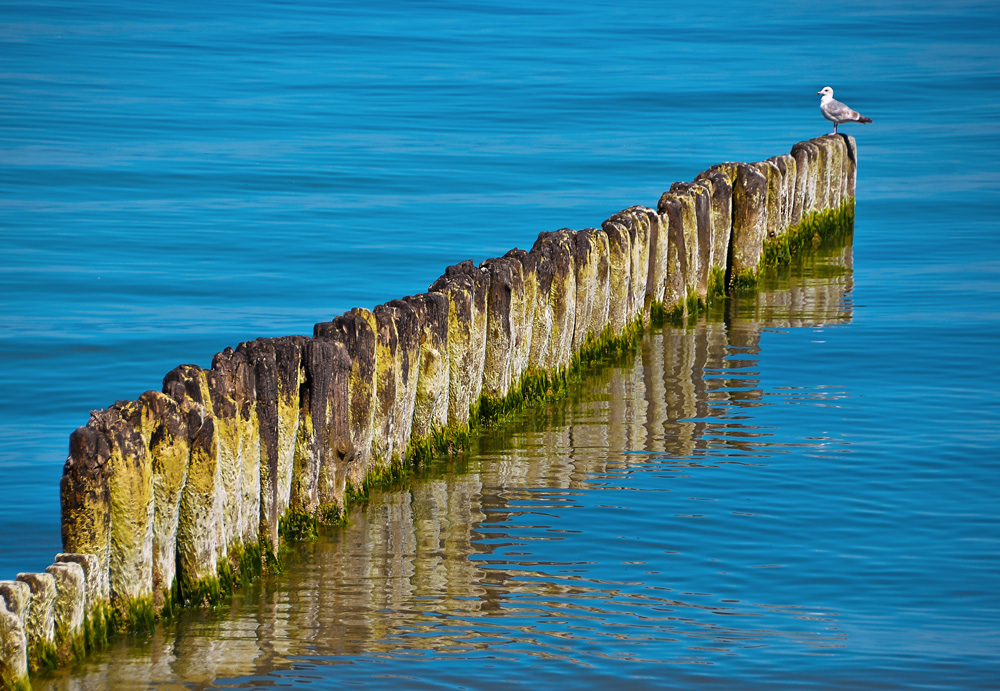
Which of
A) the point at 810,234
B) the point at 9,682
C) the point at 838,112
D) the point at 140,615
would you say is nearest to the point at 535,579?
→ the point at 140,615

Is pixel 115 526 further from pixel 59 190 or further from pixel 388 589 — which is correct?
pixel 59 190

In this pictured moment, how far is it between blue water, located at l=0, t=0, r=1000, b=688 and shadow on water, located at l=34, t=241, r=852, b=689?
1.6 inches

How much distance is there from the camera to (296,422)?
7.35 metres

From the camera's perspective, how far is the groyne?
233 inches

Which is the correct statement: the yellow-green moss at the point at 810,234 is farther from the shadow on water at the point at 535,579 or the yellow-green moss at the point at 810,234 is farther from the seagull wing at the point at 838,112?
the shadow on water at the point at 535,579

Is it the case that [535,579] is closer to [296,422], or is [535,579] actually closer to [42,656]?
[296,422]

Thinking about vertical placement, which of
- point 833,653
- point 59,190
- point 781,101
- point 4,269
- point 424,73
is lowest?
point 833,653

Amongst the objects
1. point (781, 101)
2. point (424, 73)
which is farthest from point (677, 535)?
point (424, 73)

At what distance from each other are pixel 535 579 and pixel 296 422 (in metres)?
1.58

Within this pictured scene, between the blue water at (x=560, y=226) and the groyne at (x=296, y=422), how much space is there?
30.9 inches

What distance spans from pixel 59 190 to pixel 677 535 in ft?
55.0

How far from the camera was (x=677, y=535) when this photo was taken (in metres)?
7.75

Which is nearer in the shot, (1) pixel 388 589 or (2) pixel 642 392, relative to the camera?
(1) pixel 388 589

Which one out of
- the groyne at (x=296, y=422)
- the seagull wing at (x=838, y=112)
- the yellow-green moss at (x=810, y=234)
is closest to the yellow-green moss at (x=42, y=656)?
the groyne at (x=296, y=422)
